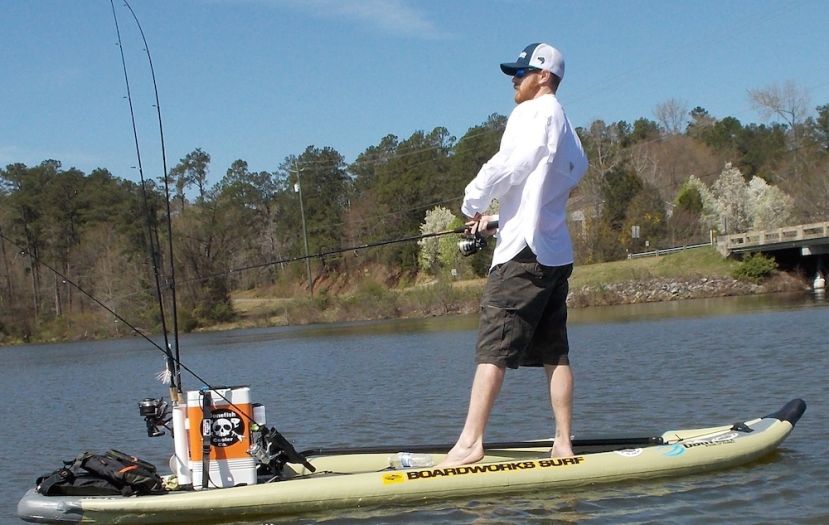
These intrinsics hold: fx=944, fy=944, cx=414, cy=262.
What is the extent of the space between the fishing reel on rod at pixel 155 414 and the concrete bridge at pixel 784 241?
43.3m

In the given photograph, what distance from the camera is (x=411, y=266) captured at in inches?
3002

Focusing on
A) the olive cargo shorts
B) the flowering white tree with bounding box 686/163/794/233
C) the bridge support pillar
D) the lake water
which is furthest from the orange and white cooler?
the flowering white tree with bounding box 686/163/794/233

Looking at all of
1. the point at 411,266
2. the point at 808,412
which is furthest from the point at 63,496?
the point at 411,266

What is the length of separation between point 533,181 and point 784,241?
44.8 meters

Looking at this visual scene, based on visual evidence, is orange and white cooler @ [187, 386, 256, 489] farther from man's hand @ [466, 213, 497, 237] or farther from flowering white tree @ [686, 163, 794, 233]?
flowering white tree @ [686, 163, 794, 233]

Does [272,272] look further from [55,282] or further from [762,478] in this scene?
[762,478]

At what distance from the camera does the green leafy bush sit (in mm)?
47688

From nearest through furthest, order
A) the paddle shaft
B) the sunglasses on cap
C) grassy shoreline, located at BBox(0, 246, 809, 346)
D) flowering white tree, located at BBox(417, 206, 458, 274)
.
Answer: the sunglasses on cap < the paddle shaft < grassy shoreline, located at BBox(0, 246, 809, 346) < flowering white tree, located at BBox(417, 206, 458, 274)

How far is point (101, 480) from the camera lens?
5.99m

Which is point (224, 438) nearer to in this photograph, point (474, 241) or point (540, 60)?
point (474, 241)

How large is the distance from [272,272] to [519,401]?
75.7 m

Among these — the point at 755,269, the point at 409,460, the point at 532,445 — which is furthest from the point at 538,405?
the point at 755,269

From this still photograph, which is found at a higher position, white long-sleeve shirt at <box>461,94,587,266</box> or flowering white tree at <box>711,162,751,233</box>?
flowering white tree at <box>711,162,751,233</box>

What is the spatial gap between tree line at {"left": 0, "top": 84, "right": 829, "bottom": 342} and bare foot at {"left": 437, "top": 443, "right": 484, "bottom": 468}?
145 feet
